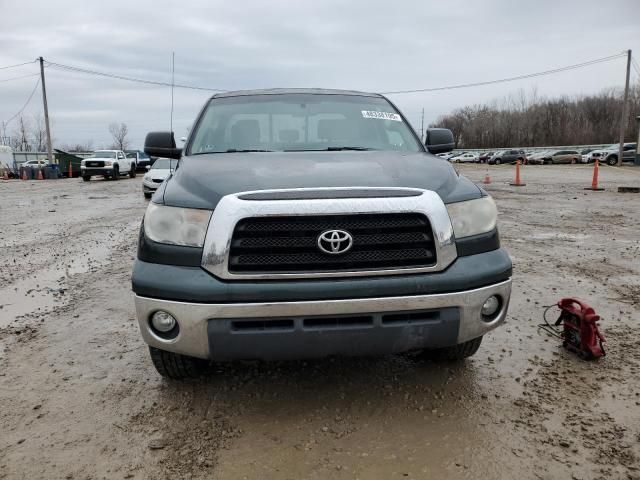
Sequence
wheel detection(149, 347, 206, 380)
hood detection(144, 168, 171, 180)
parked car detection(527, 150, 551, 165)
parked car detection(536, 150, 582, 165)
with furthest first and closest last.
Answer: parked car detection(527, 150, 551, 165), parked car detection(536, 150, 582, 165), hood detection(144, 168, 171, 180), wheel detection(149, 347, 206, 380)

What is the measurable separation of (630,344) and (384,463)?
220 centimetres

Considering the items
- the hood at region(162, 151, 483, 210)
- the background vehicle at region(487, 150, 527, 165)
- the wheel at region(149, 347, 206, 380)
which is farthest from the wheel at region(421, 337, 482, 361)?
the background vehicle at region(487, 150, 527, 165)

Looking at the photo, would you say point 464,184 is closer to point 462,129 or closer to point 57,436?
point 57,436

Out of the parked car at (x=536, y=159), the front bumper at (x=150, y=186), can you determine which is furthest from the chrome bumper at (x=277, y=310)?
the parked car at (x=536, y=159)

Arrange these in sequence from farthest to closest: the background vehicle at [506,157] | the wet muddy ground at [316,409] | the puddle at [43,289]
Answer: the background vehicle at [506,157] < the puddle at [43,289] < the wet muddy ground at [316,409]

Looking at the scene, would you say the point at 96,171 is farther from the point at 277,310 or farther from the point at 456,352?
the point at 277,310

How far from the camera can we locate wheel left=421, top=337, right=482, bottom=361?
286 centimetres

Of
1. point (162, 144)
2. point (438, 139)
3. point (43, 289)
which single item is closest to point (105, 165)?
point (43, 289)

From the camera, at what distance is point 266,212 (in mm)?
2215

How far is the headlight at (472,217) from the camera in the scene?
96.3 inches

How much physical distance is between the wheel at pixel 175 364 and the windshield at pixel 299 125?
1463mm

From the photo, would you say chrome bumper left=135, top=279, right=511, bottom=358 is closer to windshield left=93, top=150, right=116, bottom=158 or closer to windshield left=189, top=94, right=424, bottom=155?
windshield left=189, top=94, right=424, bottom=155

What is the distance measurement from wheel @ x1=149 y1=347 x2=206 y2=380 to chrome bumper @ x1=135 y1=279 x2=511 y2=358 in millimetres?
241

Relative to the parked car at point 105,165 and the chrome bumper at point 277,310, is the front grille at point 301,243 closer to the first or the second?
the chrome bumper at point 277,310
